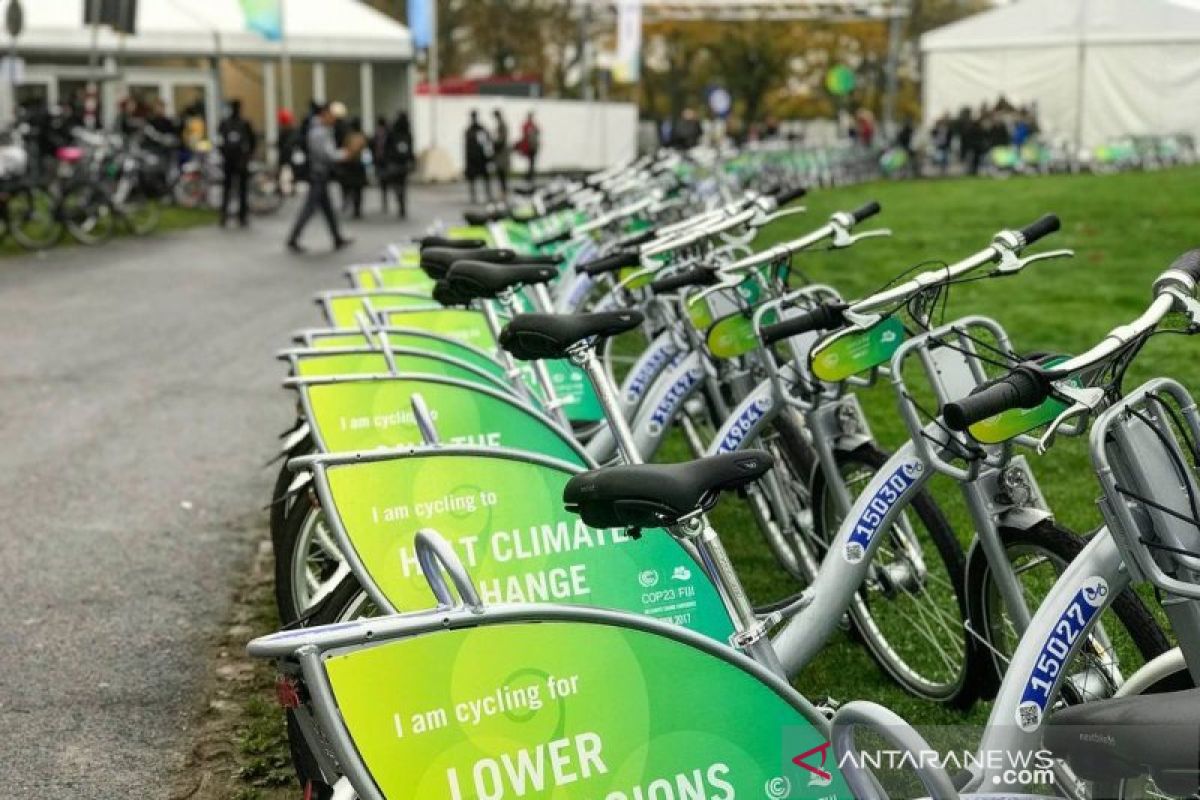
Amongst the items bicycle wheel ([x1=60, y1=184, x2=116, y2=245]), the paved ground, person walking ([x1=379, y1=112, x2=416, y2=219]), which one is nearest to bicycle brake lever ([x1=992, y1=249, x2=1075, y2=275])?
the paved ground

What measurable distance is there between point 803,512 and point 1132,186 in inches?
902

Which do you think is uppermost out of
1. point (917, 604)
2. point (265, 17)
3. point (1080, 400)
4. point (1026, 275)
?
point (265, 17)

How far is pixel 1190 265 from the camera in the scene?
9.27ft

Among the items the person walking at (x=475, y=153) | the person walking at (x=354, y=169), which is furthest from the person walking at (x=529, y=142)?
the person walking at (x=354, y=169)

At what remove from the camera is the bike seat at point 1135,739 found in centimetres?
166

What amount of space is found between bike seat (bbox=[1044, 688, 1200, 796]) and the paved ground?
2.69 meters

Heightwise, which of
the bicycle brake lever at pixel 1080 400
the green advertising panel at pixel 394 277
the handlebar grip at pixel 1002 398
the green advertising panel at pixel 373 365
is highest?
the handlebar grip at pixel 1002 398

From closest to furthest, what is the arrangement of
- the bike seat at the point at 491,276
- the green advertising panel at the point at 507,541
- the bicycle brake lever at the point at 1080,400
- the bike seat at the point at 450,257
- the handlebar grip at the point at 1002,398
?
the handlebar grip at the point at 1002,398 < the bicycle brake lever at the point at 1080,400 < the green advertising panel at the point at 507,541 < the bike seat at the point at 491,276 < the bike seat at the point at 450,257

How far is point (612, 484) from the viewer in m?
2.48

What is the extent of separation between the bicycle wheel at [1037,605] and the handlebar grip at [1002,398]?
528 mm

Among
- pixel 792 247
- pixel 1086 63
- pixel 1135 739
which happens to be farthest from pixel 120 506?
pixel 1086 63

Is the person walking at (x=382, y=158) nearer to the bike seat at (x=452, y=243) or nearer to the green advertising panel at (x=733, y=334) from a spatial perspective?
the bike seat at (x=452, y=243)

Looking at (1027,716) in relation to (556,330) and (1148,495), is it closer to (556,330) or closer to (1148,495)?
(1148,495)

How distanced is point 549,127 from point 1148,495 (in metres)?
42.5
